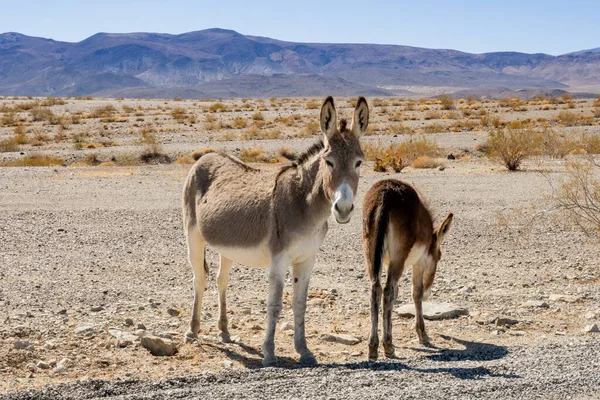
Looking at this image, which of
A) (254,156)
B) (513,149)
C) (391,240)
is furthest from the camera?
(254,156)

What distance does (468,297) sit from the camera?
10.2 m

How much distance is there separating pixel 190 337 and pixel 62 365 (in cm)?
152

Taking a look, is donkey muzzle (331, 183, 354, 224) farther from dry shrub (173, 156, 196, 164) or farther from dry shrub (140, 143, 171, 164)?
dry shrub (140, 143, 171, 164)

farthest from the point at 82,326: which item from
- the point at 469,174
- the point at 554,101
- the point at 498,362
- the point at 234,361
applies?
the point at 554,101

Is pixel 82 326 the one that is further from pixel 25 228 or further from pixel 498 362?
pixel 25 228

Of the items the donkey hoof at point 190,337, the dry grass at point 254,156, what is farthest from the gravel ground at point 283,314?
the dry grass at point 254,156

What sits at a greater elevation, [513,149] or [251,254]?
[513,149]

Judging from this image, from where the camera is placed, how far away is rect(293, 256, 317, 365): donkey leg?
23.8 ft

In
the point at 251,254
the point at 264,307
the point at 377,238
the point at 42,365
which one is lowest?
the point at 264,307

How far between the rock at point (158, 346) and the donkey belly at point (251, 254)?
115 centimetres

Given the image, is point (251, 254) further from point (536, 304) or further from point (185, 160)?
point (185, 160)

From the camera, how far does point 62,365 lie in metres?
7.20

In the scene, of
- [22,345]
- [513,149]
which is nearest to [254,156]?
[513,149]

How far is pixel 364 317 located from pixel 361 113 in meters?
3.37
